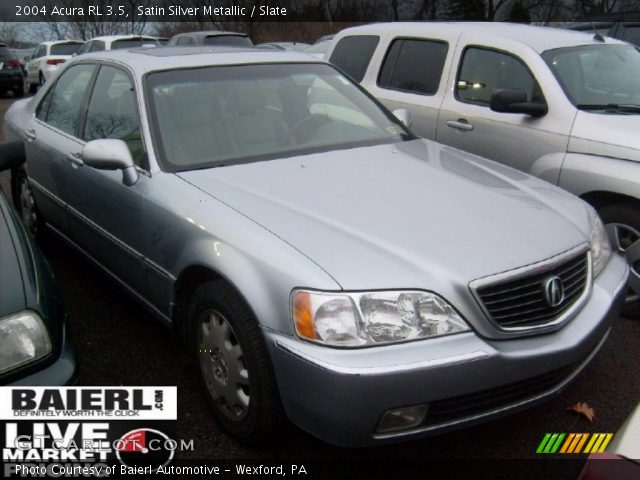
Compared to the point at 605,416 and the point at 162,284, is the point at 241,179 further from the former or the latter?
the point at 605,416

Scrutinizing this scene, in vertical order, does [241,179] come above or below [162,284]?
above

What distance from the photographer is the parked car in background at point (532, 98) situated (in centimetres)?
377

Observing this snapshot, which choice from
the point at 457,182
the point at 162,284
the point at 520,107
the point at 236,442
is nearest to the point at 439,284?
the point at 457,182

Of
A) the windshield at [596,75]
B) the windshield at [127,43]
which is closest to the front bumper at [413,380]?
the windshield at [596,75]

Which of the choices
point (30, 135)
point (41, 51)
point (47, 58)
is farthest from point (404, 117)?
point (41, 51)

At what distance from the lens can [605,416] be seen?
9.36 feet

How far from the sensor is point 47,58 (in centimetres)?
1895

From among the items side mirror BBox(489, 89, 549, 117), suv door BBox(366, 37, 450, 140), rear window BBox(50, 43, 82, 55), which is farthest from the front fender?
rear window BBox(50, 43, 82, 55)

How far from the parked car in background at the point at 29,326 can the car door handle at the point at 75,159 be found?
3.85 feet

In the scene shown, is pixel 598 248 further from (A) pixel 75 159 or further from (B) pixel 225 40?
(B) pixel 225 40

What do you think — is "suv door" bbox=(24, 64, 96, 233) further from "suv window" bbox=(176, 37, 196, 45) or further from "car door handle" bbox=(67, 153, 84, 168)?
"suv window" bbox=(176, 37, 196, 45)

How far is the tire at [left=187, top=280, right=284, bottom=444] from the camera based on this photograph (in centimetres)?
235

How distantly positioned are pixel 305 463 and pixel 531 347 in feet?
3.39

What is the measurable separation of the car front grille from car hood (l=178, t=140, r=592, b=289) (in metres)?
0.04
